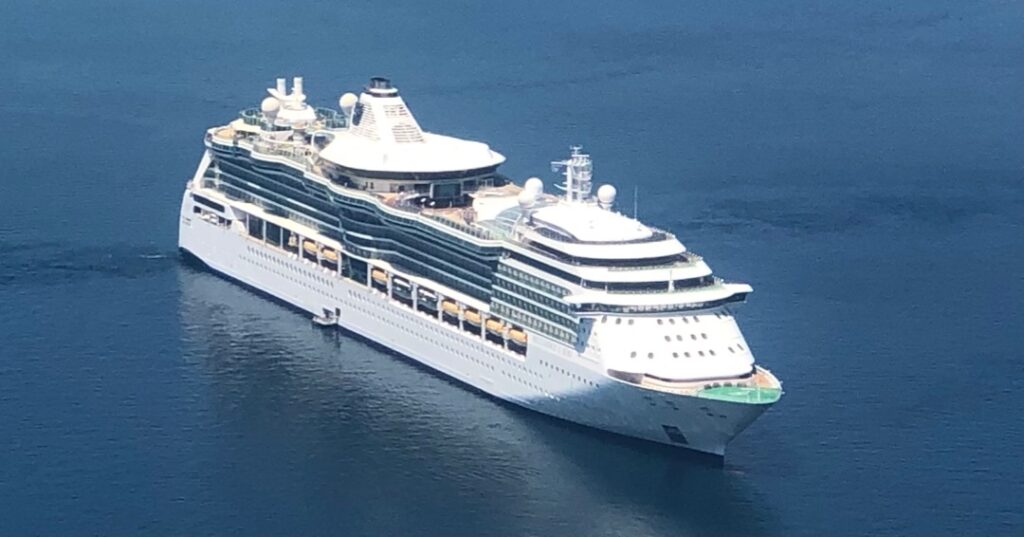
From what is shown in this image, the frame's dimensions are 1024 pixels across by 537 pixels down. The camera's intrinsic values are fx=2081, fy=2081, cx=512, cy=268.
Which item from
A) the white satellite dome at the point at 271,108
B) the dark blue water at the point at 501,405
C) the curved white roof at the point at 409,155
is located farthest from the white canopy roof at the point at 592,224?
the white satellite dome at the point at 271,108

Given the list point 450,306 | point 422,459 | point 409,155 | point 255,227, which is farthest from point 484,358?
point 255,227

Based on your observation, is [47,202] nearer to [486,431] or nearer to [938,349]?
[486,431]

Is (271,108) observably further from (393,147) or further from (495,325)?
(495,325)

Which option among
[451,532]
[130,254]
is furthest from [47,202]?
[451,532]

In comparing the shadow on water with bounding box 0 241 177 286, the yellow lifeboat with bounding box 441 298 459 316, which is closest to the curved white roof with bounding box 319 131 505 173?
the yellow lifeboat with bounding box 441 298 459 316

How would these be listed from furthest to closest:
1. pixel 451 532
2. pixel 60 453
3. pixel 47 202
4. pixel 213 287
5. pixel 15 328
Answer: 1. pixel 47 202
2. pixel 213 287
3. pixel 15 328
4. pixel 60 453
5. pixel 451 532

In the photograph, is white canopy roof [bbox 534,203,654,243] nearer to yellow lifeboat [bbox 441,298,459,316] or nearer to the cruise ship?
the cruise ship
